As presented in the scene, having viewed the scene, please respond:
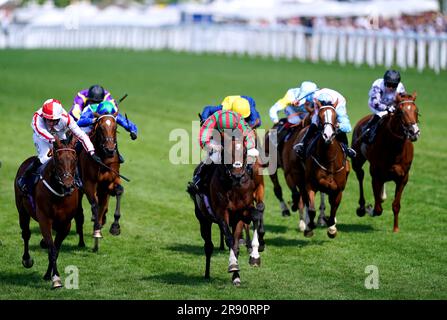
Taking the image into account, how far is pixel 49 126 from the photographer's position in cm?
1149

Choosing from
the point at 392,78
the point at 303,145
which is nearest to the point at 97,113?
the point at 303,145

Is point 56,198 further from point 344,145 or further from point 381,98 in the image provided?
point 381,98

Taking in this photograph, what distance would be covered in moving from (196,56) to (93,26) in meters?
13.4

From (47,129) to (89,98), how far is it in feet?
8.73

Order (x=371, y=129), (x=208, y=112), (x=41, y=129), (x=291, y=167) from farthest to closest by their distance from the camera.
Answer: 1. (x=371, y=129)
2. (x=291, y=167)
3. (x=208, y=112)
4. (x=41, y=129)

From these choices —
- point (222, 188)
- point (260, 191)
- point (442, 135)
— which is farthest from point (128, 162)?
point (222, 188)

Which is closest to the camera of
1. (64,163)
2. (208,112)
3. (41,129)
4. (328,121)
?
(64,163)

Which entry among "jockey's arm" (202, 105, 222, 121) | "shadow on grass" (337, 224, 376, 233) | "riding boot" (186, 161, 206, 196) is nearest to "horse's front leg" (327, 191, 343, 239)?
"shadow on grass" (337, 224, 376, 233)

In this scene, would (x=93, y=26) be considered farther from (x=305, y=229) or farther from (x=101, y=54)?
(x=305, y=229)

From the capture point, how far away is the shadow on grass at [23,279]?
10812 millimetres

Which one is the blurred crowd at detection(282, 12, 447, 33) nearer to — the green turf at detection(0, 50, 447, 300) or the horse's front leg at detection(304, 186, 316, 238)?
the green turf at detection(0, 50, 447, 300)

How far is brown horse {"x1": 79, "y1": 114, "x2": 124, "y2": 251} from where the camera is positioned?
42.7 feet
